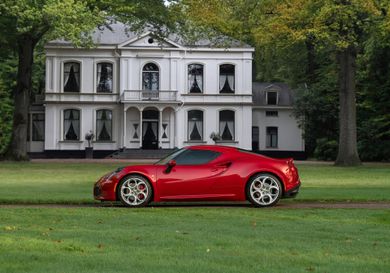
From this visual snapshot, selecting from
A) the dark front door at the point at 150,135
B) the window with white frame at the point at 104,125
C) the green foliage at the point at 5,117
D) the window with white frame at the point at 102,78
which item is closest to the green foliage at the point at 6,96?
the green foliage at the point at 5,117

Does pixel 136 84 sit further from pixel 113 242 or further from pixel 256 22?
pixel 113 242

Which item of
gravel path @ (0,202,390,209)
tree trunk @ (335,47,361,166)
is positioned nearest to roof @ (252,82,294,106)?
tree trunk @ (335,47,361,166)

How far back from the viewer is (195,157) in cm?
1398

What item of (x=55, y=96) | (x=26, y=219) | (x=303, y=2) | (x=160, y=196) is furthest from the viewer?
(x=55, y=96)

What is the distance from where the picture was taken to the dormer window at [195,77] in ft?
183

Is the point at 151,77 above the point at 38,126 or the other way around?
above

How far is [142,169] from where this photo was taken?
13.8m

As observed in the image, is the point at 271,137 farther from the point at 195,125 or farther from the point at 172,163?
the point at 172,163

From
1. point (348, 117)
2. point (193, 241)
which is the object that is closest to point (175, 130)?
point (348, 117)

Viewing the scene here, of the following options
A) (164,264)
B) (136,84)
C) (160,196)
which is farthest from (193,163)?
(136,84)

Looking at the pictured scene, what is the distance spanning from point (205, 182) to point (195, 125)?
138ft

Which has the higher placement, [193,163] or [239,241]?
[193,163]

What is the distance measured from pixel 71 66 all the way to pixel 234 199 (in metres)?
43.3

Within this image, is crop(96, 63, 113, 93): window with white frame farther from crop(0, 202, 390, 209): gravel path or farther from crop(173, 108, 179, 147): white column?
crop(0, 202, 390, 209): gravel path
